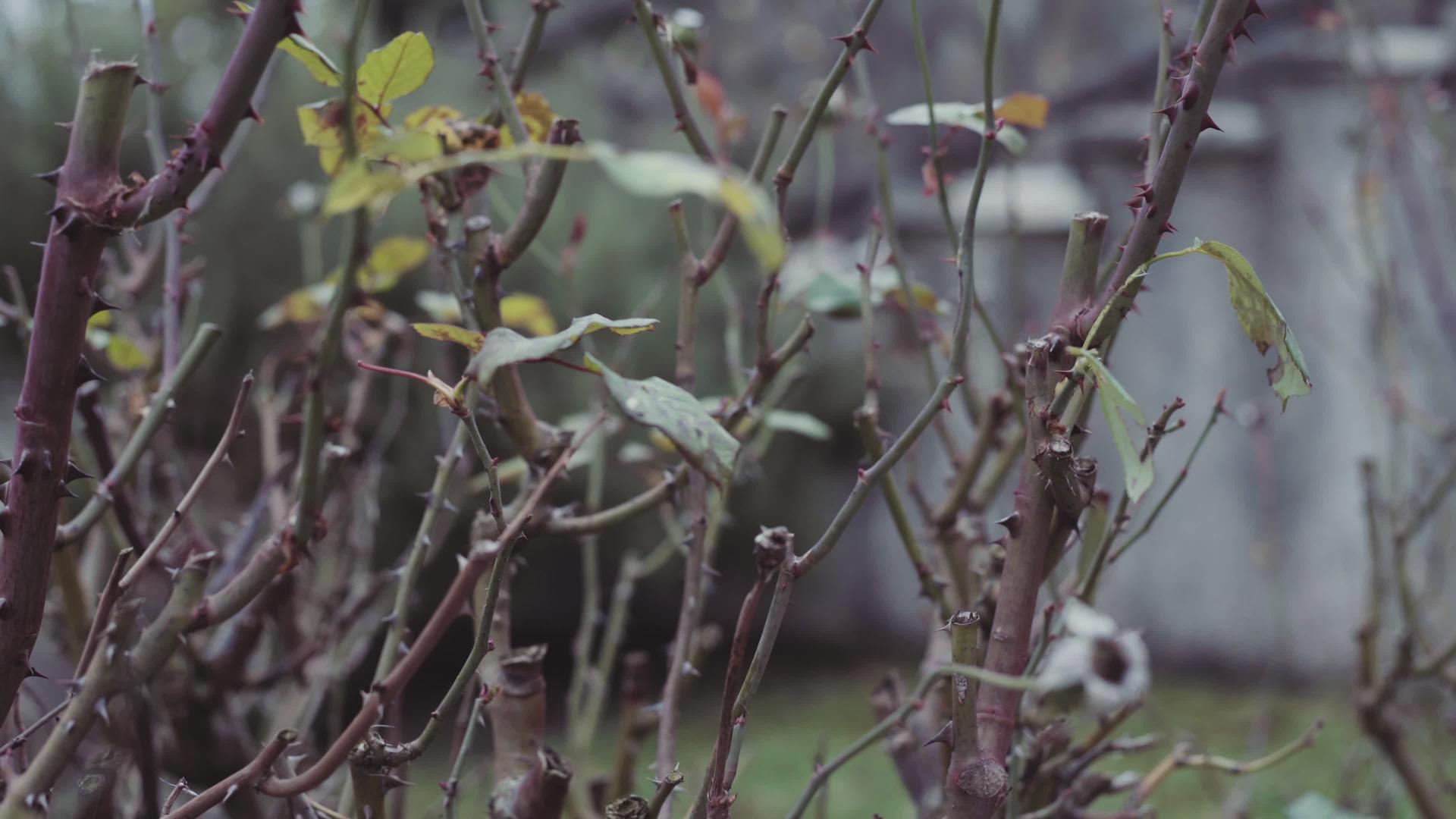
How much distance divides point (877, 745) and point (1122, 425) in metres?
1.70

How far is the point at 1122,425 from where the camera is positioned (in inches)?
15.4

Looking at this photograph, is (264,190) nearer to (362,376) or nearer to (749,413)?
(362,376)

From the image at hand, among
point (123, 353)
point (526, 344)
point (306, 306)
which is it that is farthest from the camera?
point (306, 306)

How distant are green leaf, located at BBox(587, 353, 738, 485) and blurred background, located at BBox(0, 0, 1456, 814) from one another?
201cm

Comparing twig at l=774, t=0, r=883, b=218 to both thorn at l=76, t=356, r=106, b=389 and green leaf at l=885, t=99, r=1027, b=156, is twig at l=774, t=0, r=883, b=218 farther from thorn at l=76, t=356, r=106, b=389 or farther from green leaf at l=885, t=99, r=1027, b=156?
thorn at l=76, t=356, r=106, b=389

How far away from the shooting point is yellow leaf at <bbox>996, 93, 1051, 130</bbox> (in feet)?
2.08

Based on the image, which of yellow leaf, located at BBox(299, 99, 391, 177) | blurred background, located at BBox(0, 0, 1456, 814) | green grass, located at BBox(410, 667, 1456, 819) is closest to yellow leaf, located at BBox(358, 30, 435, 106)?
yellow leaf, located at BBox(299, 99, 391, 177)

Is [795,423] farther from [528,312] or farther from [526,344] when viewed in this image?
[526,344]

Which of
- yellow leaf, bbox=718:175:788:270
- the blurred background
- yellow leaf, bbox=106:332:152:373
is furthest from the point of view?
the blurred background

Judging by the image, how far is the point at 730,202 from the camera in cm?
23

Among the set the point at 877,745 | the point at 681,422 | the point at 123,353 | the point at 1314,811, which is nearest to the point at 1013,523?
the point at 681,422

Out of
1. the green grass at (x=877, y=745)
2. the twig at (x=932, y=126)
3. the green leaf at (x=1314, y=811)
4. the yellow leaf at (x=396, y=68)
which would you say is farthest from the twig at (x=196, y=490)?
the green grass at (x=877, y=745)

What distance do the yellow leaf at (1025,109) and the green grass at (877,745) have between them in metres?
1.19

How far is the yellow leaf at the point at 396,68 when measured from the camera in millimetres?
453
